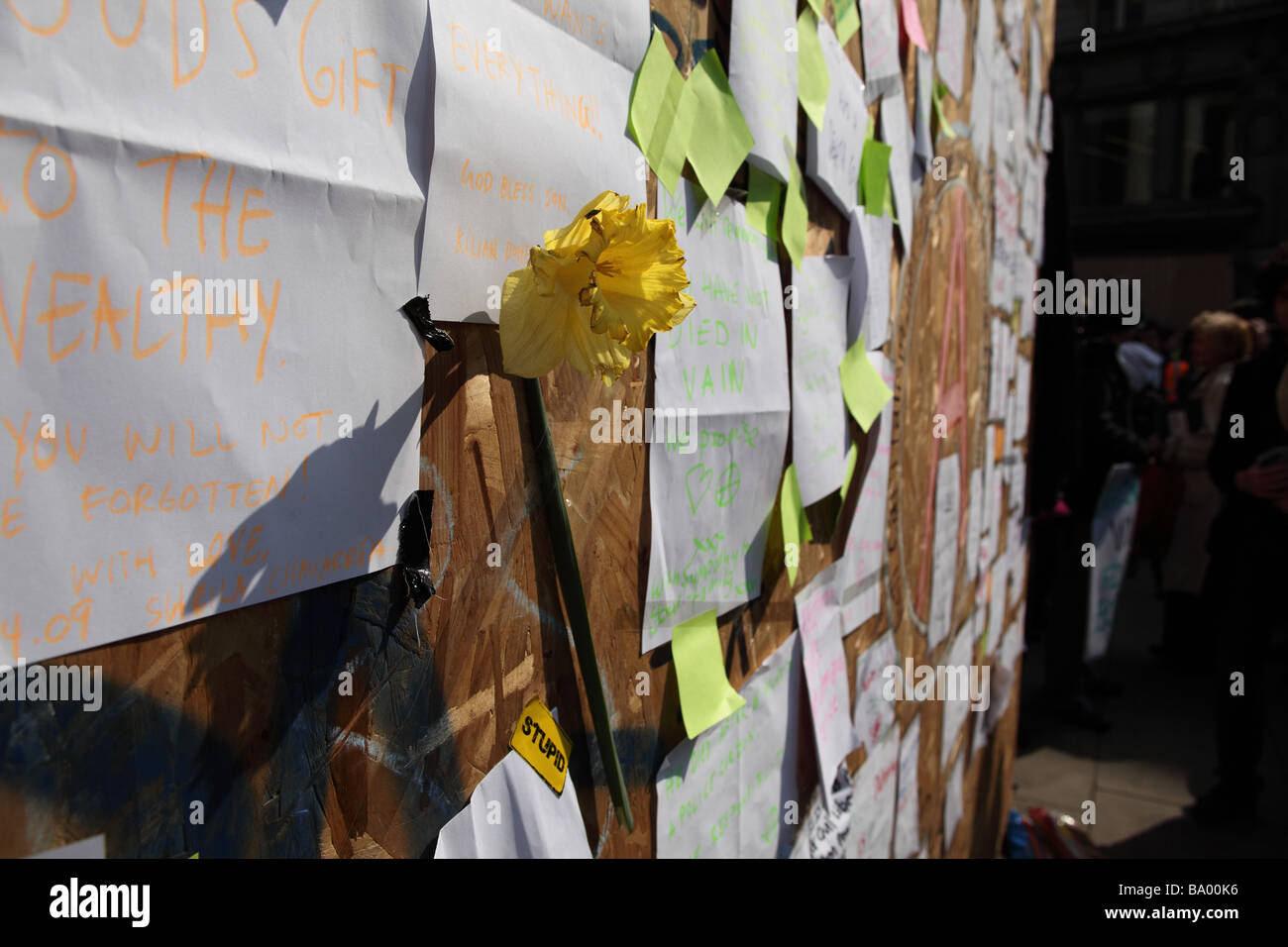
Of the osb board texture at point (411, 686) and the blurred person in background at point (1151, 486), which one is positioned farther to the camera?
the blurred person in background at point (1151, 486)

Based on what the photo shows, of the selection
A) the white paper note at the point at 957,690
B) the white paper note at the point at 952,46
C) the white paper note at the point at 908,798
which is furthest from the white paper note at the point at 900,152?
the white paper note at the point at 957,690

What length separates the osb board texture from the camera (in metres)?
0.40

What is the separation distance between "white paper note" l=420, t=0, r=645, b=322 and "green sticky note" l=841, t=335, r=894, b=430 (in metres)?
0.64

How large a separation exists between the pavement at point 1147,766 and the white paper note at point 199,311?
10.5ft

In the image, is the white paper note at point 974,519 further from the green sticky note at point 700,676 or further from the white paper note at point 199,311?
the white paper note at point 199,311

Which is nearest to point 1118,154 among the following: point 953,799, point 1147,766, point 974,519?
point 1147,766

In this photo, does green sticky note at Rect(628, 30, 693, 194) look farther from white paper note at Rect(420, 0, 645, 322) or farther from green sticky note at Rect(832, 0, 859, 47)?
green sticky note at Rect(832, 0, 859, 47)

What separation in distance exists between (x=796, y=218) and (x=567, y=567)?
0.58 metres

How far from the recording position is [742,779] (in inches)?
38.9

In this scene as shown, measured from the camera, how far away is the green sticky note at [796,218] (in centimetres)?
97

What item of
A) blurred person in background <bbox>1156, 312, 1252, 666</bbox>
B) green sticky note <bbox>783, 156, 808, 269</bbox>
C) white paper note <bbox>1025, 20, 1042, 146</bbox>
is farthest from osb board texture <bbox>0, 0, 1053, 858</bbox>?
blurred person in background <bbox>1156, 312, 1252, 666</bbox>

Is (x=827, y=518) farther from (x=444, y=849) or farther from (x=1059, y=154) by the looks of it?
(x=1059, y=154)

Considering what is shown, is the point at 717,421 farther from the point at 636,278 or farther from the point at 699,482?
the point at 636,278
